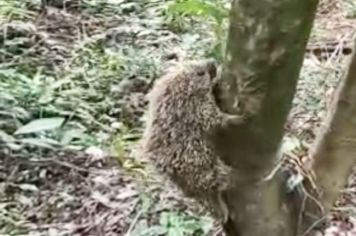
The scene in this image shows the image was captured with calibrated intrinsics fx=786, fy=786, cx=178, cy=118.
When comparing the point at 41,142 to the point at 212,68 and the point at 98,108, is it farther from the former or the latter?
the point at 212,68

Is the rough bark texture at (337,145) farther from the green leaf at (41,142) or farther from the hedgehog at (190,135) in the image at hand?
the green leaf at (41,142)

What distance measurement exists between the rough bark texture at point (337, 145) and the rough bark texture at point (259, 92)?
12cm

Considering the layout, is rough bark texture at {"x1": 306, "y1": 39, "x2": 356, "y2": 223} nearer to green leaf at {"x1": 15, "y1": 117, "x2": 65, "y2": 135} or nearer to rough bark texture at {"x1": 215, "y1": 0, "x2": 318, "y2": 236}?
rough bark texture at {"x1": 215, "y1": 0, "x2": 318, "y2": 236}

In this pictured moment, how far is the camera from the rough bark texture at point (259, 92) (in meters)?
1.05

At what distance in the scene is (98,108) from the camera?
247 cm

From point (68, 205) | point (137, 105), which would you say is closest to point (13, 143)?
point (68, 205)

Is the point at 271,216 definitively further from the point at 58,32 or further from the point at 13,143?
the point at 58,32

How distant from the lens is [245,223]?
1.27 m

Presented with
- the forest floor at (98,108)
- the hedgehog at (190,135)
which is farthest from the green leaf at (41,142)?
the hedgehog at (190,135)

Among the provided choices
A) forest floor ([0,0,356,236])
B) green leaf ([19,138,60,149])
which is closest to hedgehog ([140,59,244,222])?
forest floor ([0,0,356,236])

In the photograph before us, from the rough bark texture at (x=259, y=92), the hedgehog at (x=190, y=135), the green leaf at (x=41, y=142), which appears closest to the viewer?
the rough bark texture at (x=259, y=92)

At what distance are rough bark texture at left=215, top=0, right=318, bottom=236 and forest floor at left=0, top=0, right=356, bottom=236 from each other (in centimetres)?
14

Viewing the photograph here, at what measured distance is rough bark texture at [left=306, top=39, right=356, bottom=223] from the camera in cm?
131

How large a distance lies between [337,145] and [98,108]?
1.25m
